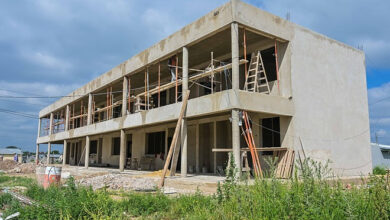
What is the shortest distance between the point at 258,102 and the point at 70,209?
28.9ft

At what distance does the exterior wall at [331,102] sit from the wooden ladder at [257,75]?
1374 millimetres

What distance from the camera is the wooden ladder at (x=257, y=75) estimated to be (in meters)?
14.2

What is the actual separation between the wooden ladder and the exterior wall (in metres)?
1.37

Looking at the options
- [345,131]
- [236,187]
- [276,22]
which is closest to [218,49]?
[276,22]

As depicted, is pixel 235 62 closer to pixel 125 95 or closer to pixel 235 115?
pixel 235 115

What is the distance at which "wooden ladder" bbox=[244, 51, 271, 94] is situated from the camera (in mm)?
14219

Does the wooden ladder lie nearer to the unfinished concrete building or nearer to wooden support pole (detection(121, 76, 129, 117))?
the unfinished concrete building

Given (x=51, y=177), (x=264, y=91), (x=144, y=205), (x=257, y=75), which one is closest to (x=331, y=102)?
(x=264, y=91)

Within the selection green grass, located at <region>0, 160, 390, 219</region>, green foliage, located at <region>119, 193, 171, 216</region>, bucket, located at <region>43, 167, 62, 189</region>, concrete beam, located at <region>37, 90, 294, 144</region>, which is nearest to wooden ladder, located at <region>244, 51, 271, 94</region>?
concrete beam, located at <region>37, 90, 294, 144</region>

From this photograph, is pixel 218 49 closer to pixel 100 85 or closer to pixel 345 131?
pixel 345 131

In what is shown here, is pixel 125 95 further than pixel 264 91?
Yes

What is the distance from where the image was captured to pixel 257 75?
1480 centimetres

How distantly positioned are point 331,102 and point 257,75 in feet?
14.1

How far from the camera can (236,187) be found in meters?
5.60
